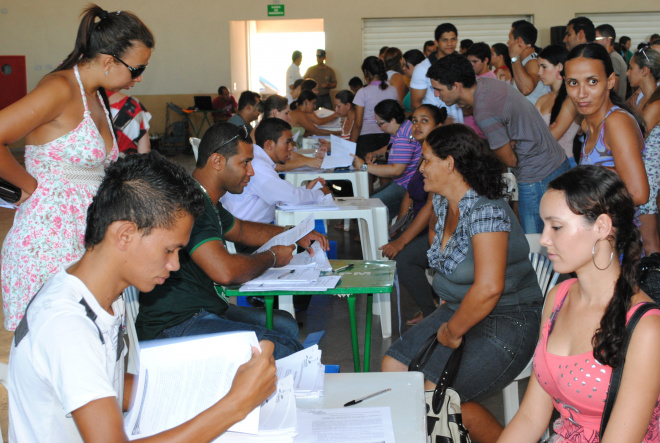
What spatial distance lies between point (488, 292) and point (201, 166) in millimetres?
1334

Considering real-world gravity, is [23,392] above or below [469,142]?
below

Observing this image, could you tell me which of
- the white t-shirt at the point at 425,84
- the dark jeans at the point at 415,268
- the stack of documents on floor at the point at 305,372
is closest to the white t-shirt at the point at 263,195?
the dark jeans at the point at 415,268

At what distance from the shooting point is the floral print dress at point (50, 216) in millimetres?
2027

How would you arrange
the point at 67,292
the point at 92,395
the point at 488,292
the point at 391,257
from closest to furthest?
1. the point at 92,395
2. the point at 67,292
3. the point at 488,292
4. the point at 391,257

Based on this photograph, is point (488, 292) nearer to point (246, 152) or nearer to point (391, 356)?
point (391, 356)

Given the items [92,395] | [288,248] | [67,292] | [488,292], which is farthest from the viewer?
[288,248]

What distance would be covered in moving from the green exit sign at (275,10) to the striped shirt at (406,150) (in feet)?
28.8

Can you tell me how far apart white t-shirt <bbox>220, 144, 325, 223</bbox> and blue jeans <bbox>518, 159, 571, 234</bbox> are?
1259 millimetres

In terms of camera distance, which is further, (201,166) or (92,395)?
(201,166)

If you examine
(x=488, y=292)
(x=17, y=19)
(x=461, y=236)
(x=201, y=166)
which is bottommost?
(x=488, y=292)

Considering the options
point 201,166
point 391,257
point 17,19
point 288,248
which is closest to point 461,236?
point 288,248

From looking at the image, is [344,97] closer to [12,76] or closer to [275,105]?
[275,105]

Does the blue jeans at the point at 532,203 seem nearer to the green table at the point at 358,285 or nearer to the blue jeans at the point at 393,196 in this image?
the green table at the point at 358,285

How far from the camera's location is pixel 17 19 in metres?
13.6
